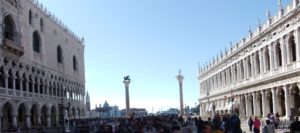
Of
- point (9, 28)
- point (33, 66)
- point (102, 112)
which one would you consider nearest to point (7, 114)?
point (33, 66)

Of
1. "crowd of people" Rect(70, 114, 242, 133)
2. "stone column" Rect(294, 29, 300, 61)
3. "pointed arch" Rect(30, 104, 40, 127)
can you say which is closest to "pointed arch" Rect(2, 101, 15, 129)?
"pointed arch" Rect(30, 104, 40, 127)

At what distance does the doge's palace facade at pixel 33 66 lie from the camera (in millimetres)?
46188

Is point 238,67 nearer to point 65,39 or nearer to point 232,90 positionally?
point 232,90

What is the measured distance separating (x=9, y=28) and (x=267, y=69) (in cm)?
2544

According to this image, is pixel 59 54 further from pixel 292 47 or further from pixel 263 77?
pixel 292 47

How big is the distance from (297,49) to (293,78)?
2.82m

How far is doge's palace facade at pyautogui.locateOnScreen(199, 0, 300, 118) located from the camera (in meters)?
39.4

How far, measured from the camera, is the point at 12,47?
152 feet

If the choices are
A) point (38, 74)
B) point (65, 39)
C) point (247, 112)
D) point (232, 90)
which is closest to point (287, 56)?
point (247, 112)

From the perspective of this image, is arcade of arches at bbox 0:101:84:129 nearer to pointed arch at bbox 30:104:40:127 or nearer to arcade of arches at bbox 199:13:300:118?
pointed arch at bbox 30:104:40:127

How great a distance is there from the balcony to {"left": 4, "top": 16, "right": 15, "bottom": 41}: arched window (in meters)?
1.33

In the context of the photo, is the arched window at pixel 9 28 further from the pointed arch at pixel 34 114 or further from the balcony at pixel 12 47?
the pointed arch at pixel 34 114

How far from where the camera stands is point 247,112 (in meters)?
58.0

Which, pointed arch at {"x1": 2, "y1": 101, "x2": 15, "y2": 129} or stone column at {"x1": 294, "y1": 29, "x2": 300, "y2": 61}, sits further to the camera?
pointed arch at {"x1": 2, "y1": 101, "x2": 15, "y2": 129}
